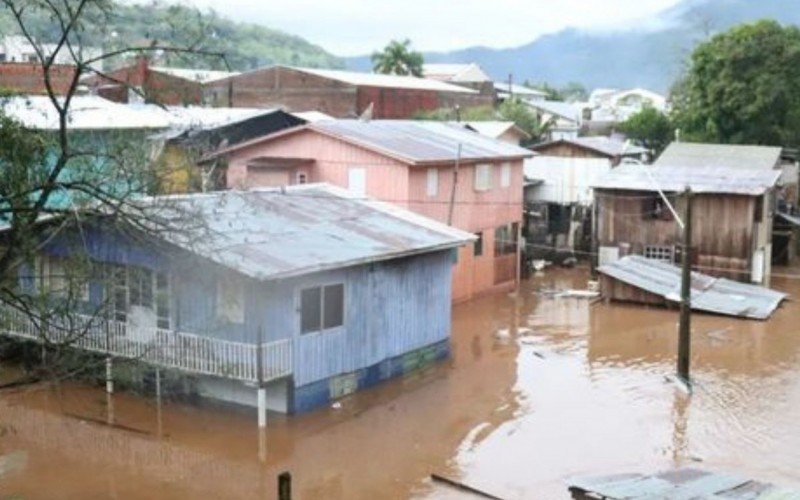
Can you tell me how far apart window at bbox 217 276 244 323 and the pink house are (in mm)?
9061

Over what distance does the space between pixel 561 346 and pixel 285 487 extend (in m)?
17.3

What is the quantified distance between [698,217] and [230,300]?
20064 millimetres

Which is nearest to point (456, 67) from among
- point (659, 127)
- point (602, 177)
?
point (659, 127)

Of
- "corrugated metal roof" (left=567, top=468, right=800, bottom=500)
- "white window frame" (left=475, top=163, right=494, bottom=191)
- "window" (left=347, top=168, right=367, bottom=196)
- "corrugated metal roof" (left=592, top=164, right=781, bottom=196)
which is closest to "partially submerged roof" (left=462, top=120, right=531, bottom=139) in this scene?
"corrugated metal roof" (left=592, top=164, right=781, bottom=196)

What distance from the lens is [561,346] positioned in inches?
999

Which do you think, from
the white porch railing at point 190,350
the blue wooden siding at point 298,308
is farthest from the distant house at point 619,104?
the white porch railing at point 190,350

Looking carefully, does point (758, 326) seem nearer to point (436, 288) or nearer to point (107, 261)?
point (436, 288)

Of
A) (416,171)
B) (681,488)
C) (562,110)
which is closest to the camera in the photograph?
(681,488)

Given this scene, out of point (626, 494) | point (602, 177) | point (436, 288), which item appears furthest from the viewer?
point (602, 177)

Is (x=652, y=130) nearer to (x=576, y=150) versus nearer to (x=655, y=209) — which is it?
(x=576, y=150)

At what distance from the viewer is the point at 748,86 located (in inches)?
1668

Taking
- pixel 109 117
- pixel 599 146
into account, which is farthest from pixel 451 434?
pixel 599 146

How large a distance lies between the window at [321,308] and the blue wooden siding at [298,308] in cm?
12

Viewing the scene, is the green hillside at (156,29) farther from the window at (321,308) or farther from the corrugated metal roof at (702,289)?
the corrugated metal roof at (702,289)
